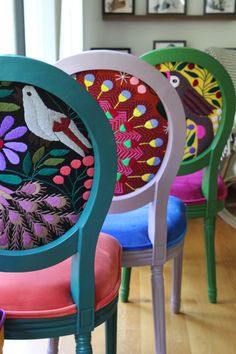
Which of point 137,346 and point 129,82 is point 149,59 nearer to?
point 129,82

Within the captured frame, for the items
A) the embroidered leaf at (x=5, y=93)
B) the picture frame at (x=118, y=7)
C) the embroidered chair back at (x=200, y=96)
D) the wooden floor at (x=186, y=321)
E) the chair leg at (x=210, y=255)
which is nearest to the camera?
the embroidered leaf at (x=5, y=93)

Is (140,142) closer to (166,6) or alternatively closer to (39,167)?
(39,167)

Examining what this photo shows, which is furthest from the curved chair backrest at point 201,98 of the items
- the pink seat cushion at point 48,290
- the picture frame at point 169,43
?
the picture frame at point 169,43

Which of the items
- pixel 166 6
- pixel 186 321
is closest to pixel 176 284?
pixel 186 321

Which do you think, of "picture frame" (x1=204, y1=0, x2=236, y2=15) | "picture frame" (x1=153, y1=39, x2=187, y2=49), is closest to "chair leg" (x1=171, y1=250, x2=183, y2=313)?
"picture frame" (x1=153, y1=39, x2=187, y2=49)

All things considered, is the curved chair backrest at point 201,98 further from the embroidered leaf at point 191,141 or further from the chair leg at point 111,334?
the chair leg at point 111,334

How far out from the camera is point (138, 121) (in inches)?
44.0

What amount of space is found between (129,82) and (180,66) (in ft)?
1.35

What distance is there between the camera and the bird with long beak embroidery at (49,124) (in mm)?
750

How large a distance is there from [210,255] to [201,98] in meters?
0.57

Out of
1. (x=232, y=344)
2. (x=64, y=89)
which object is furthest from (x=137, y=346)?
(x=64, y=89)

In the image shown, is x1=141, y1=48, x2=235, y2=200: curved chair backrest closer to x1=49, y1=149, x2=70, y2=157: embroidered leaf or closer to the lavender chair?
the lavender chair

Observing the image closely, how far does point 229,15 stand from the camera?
9.61ft

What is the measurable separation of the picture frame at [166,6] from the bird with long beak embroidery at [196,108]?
1608 mm
